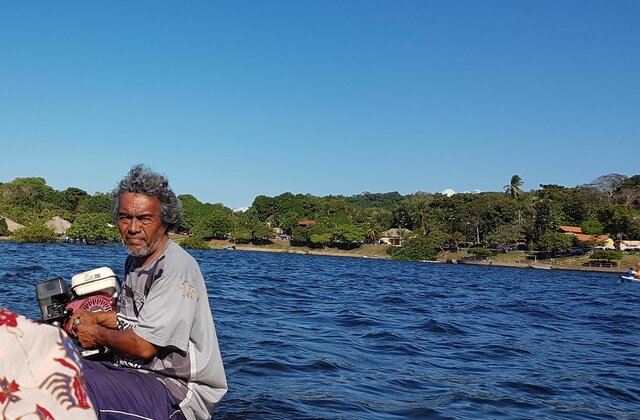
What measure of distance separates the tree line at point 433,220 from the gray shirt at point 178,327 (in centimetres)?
7949

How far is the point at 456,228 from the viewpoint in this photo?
9881 centimetres

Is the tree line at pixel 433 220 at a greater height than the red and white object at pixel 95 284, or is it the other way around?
the tree line at pixel 433 220

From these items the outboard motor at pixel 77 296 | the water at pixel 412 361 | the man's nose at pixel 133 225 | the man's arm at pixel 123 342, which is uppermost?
the man's nose at pixel 133 225

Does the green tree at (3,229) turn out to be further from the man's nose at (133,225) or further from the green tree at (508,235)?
the man's nose at (133,225)

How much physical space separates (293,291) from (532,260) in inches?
2819

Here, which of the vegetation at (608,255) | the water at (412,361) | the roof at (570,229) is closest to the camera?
the water at (412,361)

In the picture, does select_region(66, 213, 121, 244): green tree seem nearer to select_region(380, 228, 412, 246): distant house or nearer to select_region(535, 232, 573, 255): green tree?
select_region(380, 228, 412, 246): distant house

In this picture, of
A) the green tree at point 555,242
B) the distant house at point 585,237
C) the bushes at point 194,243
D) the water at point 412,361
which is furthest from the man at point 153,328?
the bushes at point 194,243

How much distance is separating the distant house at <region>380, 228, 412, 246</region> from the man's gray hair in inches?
4210

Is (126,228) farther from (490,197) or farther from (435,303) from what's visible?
(490,197)

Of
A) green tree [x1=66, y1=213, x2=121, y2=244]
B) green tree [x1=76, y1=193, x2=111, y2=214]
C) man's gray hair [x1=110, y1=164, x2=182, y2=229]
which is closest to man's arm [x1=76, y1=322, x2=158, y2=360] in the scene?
man's gray hair [x1=110, y1=164, x2=182, y2=229]

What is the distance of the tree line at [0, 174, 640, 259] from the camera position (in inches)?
3472

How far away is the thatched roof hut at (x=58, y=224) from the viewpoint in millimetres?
96287

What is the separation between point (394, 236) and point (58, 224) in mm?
60052
